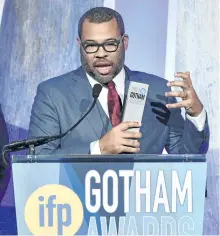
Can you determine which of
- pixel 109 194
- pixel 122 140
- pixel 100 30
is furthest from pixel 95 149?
pixel 100 30

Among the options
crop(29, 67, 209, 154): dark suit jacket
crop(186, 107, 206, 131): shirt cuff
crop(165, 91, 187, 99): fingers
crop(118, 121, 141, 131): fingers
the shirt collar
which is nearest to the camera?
crop(118, 121, 141, 131): fingers

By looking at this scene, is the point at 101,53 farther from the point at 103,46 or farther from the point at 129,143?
the point at 129,143

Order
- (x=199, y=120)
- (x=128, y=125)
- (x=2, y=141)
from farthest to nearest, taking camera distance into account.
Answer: (x=2, y=141) → (x=199, y=120) → (x=128, y=125)

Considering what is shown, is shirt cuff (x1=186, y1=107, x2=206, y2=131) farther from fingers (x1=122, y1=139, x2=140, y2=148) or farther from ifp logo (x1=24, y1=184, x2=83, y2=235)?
ifp logo (x1=24, y1=184, x2=83, y2=235)

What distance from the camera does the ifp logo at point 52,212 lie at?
66.9 inches

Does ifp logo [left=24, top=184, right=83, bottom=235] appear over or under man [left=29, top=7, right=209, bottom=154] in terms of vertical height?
under

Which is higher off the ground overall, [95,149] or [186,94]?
[186,94]

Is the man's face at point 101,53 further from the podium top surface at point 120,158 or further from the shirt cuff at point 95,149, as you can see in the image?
the podium top surface at point 120,158

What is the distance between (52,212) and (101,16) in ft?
3.82

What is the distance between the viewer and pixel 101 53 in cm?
256

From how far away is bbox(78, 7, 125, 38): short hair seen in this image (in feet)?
8.53

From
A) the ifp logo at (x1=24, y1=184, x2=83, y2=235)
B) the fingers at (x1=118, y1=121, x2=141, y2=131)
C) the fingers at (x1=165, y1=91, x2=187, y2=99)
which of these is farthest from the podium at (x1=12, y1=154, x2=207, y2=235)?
the fingers at (x1=165, y1=91, x2=187, y2=99)

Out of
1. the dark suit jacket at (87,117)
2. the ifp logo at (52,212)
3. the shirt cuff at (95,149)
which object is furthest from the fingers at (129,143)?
the dark suit jacket at (87,117)

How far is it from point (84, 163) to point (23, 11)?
4.34 ft
